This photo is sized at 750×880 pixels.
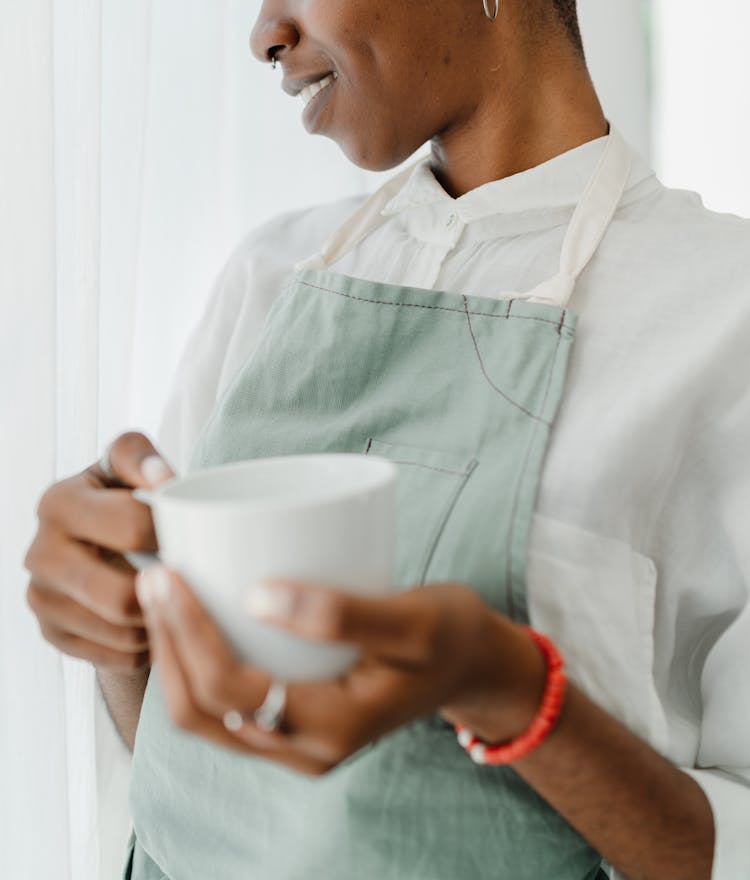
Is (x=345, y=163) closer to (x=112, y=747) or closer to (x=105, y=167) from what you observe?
(x=105, y=167)

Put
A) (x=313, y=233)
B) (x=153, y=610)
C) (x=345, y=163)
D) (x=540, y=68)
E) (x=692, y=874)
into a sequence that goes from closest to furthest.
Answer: (x=153, y=610) < (x=692, y=874) < (x=540, y=68) < (x=313, y=233) < (x=345, y=163)

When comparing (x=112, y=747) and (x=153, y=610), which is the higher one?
(x=153, y=610)

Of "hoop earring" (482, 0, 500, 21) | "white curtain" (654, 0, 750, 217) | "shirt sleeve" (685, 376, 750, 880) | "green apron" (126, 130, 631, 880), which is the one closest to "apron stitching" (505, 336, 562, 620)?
"green apron" (126, 130, 631, 880)

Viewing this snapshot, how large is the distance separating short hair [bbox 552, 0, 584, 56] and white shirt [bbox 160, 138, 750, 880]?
0.11 m

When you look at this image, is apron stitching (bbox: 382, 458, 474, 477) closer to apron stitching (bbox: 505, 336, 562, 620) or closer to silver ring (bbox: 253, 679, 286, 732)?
apron stitching (bbox: 505, 336, 562, 620)

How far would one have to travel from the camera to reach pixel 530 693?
19.0 inches

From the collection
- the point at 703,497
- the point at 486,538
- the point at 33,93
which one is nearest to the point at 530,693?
the point at 486,538

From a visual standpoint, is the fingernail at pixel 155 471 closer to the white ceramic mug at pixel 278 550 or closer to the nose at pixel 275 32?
the white ceramic mug at pixel 278 550

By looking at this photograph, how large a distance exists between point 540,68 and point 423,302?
241mm

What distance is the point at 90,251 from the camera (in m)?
0.69

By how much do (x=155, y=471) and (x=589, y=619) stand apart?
0.29 metres

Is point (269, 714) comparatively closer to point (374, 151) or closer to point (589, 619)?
point (589, 619)

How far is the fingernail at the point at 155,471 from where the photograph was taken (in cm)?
51

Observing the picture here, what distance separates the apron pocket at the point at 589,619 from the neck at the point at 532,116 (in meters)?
0.34
